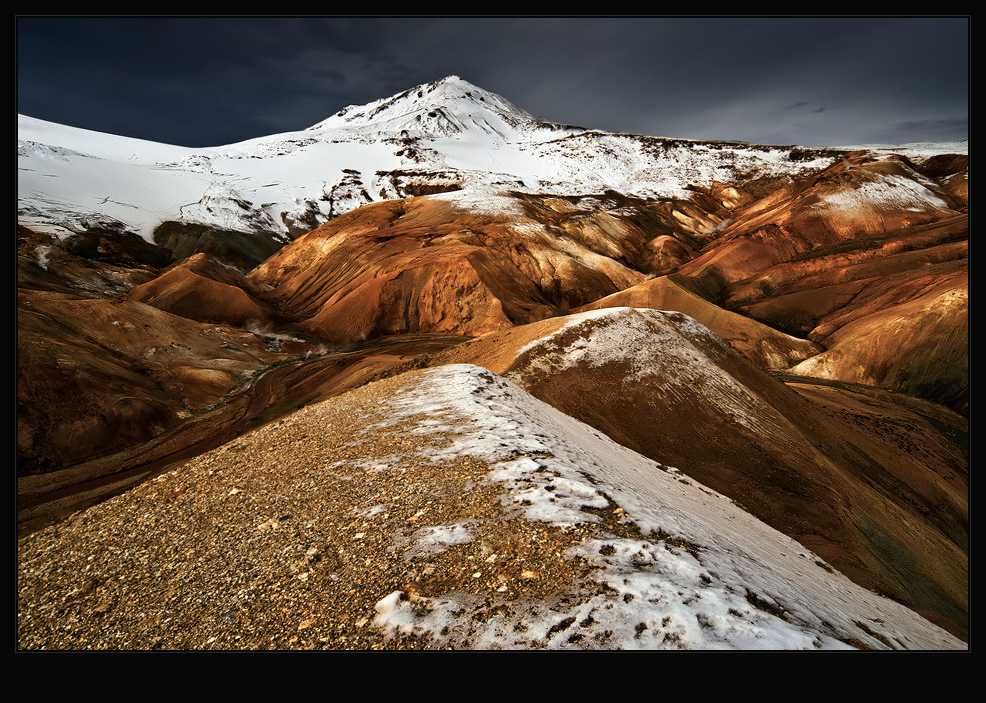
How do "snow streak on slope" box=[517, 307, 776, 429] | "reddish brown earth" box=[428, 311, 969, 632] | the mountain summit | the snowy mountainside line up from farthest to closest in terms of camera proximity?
1. the snowy mountainside
2. "snow streak on slope" box=[517, 307, 776, 429]
3. "reddish brown earth" box=[428, 311, 969, 632]
4. the mountain summit

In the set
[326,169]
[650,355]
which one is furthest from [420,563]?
[326,169]

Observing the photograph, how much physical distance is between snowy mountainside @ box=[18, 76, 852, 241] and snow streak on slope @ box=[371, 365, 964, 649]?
76.9 metres

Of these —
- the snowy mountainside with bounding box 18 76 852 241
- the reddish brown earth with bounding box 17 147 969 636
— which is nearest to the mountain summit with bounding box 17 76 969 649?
the reddish brown earth with bounding box 17 147 969 636

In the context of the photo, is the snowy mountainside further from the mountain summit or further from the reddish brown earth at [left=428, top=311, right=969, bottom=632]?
Answer: the reddish brown earth at [left=428, top=311, right=969, bottom=632]

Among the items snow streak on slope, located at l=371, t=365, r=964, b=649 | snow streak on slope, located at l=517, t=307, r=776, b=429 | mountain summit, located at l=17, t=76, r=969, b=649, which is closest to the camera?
snow streak on slope, located at l=371, t=365, r=964, b=649

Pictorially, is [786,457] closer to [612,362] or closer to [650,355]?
[650,355]

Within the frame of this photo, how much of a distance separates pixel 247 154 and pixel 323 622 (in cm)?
20019

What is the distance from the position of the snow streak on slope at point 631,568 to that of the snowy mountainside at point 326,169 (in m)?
76.9

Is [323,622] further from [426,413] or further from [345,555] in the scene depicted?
[426,413]

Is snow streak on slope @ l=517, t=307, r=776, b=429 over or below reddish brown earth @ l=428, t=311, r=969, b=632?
over

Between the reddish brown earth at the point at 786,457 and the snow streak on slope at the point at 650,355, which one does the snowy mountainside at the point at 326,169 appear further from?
the reddish brown earth at the point at 786,457

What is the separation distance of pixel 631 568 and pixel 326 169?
174 m

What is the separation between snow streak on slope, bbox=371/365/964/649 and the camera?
4066 millimetres

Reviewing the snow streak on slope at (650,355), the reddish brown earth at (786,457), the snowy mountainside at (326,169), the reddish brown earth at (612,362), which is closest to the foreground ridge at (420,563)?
the reddish brown earth at (786,457)
